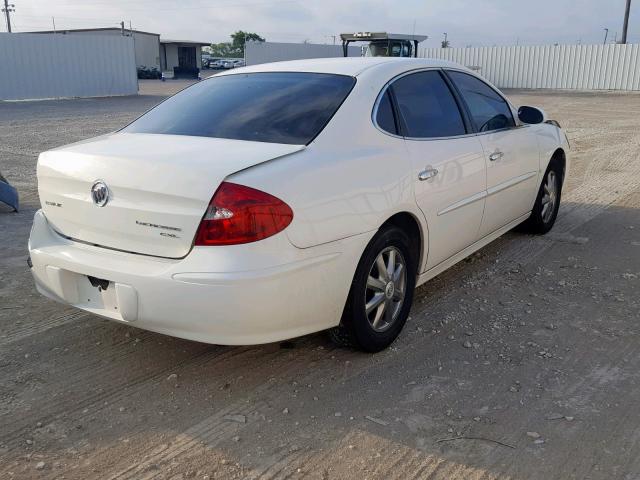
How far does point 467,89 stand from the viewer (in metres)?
4.54

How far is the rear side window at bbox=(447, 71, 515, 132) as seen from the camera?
4.45m

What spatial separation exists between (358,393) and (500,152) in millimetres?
2321

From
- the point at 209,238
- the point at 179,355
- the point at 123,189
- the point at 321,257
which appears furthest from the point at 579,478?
the point at 123,189

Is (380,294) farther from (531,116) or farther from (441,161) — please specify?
(531,116)

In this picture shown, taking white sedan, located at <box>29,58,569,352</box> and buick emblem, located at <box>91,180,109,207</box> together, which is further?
buick emblem, located at <box>91,180,109,207</box>

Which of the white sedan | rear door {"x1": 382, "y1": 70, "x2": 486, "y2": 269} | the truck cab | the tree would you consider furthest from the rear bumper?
the tree

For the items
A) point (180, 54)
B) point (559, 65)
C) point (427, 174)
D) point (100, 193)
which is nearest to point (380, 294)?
point (427, 174)

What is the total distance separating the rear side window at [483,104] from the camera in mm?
4453

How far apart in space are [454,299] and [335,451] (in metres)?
1.92

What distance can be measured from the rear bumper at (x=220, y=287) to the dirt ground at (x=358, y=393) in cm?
40

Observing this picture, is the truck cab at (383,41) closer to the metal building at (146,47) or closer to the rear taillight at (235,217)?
the rear taillight at (235,217)

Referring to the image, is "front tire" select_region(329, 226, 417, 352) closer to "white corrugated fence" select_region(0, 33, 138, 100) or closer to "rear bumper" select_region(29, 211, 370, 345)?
"rear bumper" select_region(29, 211, 370, 345)

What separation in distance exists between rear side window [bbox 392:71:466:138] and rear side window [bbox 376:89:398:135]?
0.31ft

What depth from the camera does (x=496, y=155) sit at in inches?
177
